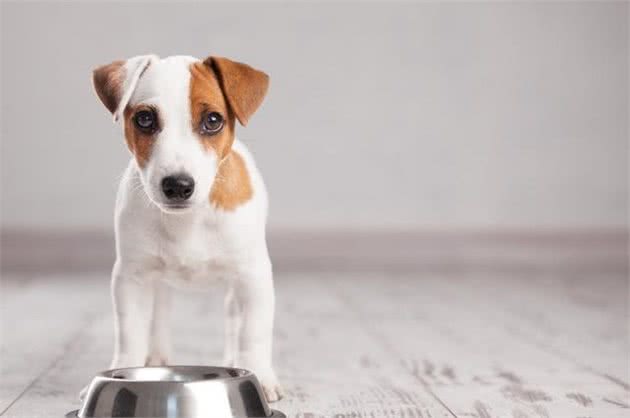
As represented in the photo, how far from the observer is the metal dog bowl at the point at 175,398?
125 cm

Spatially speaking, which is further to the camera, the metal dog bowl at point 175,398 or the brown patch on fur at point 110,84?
the brown patch on fur at point 110,84

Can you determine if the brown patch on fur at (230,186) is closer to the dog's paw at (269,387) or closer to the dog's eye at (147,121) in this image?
the dog's eye at (147,121)

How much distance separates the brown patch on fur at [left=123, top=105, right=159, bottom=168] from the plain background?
9.05 feet

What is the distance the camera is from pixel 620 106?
4391 mm

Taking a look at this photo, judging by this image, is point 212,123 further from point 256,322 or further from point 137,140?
point 256,322

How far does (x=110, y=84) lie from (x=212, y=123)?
0.16 meters

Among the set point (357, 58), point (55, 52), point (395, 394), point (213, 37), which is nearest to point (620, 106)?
point (357, 58)

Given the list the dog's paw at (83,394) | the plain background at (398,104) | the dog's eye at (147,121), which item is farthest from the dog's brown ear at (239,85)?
the plain background at (398,104)

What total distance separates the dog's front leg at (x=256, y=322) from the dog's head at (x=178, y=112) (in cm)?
20

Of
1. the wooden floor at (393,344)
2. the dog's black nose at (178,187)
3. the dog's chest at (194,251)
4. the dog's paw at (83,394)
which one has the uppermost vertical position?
the dog's black nose at (178,187)

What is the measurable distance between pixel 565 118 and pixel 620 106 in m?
0.26

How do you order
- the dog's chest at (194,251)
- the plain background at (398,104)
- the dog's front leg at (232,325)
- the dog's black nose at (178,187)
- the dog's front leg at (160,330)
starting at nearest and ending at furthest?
the dog's black nose at (178,187) < the dog's chest at (194,251) < the dog's front leg at (232,325) < the dog's front leg at (160,330) < the plain background at (398,104)

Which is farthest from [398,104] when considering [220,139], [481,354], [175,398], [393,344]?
[175,398]

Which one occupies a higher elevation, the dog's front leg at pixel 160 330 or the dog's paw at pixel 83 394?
the dog's front leg at pixel 160 330
